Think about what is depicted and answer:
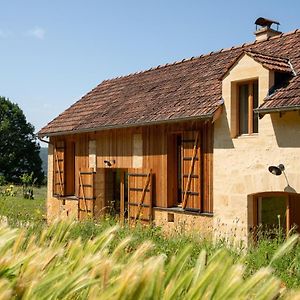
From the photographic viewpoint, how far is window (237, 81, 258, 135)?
11548 mm

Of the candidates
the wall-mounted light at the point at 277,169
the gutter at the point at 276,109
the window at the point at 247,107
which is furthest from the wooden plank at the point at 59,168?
→ the wall-mounted light at the point at 277,169

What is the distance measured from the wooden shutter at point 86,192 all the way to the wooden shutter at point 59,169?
156 centimetres

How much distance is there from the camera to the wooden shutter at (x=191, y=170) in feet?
41.3

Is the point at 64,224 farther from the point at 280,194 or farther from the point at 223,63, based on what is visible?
the point at 223,63

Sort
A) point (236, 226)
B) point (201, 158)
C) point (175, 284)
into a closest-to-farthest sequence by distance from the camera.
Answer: point (175, 284) < point (236, 226) < point (201, 158)

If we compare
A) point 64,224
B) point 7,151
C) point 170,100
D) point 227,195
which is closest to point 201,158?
point 227,195

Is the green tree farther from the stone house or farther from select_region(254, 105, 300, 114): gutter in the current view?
select_region(254, 105, 300, 114): gutter

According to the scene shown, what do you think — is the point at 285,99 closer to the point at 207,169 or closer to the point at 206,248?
the point at 207,169

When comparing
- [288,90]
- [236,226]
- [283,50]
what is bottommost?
[236,226]

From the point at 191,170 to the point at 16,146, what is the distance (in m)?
35.7

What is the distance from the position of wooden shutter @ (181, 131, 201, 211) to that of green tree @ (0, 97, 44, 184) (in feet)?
106

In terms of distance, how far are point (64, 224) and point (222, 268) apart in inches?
59.3

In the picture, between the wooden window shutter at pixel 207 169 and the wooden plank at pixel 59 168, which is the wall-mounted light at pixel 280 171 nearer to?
the wooden window shutter at pixel 207 169

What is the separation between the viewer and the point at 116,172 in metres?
17.4
